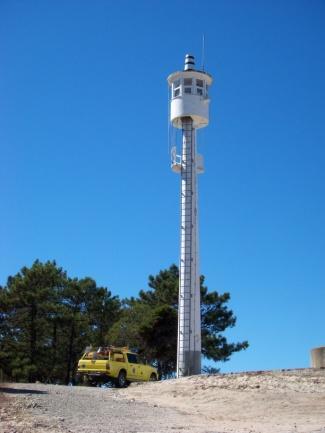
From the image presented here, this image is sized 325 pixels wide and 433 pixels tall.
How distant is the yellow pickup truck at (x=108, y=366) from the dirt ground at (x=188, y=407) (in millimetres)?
2367

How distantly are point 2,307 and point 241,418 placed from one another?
3770 centimetres

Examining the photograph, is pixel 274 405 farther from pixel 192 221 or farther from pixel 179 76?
pixel 179 76

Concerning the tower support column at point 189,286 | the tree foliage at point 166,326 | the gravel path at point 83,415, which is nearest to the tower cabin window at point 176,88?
the tower support column at point 189,286

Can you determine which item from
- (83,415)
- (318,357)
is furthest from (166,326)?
(83,415)

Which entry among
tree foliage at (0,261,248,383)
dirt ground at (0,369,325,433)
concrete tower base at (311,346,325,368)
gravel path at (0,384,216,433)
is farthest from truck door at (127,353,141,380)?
tree foliage at (0,261,248,383)

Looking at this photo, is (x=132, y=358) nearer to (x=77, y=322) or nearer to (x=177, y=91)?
(x=177, y=91)

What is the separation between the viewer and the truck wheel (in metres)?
33.2

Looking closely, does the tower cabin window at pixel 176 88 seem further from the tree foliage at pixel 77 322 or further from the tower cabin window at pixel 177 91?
the tree foliage at pixel 77 322

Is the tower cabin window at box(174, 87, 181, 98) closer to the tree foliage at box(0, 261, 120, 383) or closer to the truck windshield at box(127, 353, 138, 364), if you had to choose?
the truck windshield at box(127, 353, 138, 364)

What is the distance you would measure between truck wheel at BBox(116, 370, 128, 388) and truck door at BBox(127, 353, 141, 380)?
1.51ft

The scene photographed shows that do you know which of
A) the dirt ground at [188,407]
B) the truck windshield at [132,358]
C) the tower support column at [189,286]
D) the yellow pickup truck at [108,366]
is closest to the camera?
the dirt ground at [188,407]

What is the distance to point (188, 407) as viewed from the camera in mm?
23859

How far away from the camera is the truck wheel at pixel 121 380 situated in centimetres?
3325

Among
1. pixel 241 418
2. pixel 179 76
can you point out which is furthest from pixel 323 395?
pixel 179 76
